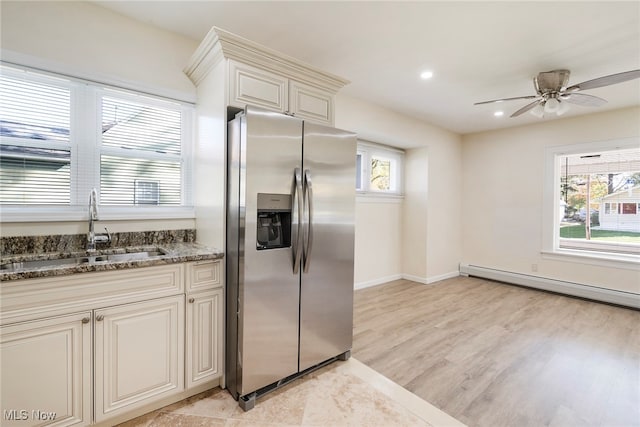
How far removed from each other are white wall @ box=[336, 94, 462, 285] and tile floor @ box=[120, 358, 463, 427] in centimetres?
235

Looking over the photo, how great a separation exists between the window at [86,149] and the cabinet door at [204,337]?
80cm

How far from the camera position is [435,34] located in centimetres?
224

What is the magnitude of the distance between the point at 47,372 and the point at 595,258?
575 centimetres

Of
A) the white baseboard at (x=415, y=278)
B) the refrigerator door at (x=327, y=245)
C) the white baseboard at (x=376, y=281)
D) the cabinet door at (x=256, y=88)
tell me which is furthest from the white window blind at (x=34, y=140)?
the white baseboard at (x=415, y=278)

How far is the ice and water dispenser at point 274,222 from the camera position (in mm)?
1855

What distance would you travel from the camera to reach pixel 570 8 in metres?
1.93

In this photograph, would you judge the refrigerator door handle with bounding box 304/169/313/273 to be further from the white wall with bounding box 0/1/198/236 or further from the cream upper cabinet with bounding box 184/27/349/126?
the white wall with bounding box 0/1/198/236

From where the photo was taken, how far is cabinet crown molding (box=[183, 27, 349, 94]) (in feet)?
6.02

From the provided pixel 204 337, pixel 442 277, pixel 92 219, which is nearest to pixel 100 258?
pixel 92 219

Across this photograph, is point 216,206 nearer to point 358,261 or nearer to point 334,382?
point 334,382

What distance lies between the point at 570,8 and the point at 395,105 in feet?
6.64

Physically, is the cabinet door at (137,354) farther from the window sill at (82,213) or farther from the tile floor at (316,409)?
the window sill at (82,213)

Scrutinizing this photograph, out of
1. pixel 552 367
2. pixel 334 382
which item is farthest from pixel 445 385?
pixel 552 367

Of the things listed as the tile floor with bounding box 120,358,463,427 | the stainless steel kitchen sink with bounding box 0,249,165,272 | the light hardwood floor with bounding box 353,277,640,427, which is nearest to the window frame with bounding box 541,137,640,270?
the light hardwood floor with bounding box 353,277,640,427
